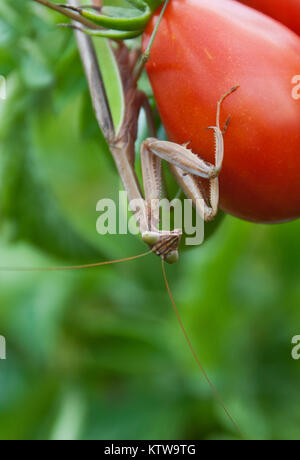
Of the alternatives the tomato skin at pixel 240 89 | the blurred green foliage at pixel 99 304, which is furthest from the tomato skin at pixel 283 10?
the blurred green foliage at pixel 99 304

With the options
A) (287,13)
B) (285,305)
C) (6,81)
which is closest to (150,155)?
(287,13)

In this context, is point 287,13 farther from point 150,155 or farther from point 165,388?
point 165,388

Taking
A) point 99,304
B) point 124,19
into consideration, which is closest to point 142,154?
point 124,19

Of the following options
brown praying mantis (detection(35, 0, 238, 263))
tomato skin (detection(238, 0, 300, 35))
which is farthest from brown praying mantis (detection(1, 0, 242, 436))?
tomato skin (detection(238, 0, 300, 35))

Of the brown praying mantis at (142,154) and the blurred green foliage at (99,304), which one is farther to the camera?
the blurred green foliage at (99,304)

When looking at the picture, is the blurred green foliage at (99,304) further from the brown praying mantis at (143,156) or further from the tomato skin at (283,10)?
the tomato skin at (283,10)

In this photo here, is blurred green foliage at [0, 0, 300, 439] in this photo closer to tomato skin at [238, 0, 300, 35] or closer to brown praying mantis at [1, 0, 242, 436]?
brown praying mantis at [1, 0, 242, 436]
